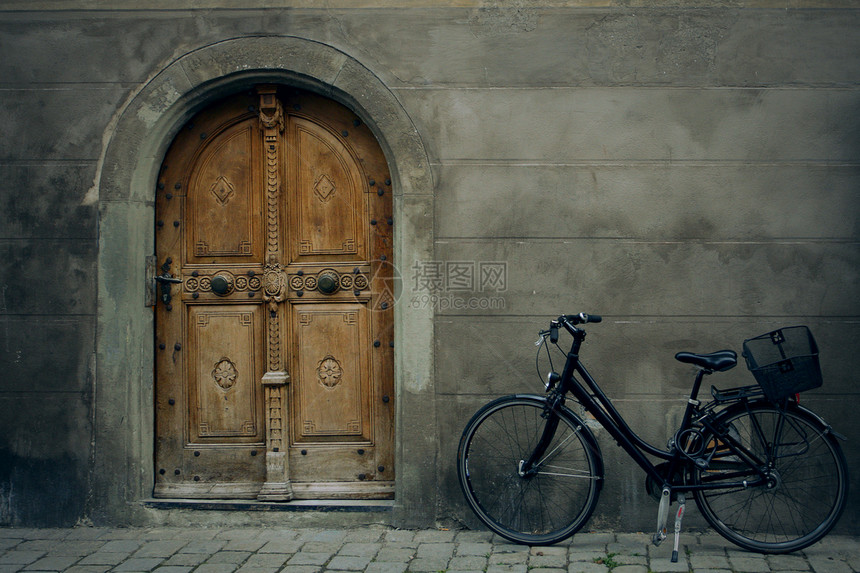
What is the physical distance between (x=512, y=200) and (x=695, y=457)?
72.2 inches

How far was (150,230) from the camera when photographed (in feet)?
16.1

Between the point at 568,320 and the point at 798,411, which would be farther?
the point at 568,320

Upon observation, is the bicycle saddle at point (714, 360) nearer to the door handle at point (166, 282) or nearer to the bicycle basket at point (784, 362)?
the bicycle basket at point (784, 362)

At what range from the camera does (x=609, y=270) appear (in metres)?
4.62

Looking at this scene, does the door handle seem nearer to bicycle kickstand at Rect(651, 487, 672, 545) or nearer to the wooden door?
the wooden door

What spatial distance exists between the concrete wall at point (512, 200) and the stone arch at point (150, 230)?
0.06ft

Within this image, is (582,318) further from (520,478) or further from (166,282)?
(166,282)

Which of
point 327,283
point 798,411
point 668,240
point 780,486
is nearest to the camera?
point 798,411

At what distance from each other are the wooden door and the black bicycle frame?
4.17 ft

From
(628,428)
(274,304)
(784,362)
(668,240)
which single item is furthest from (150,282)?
(784,362)

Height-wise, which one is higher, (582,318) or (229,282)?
(229,282)

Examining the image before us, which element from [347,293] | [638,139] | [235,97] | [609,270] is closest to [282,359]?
[347,293]

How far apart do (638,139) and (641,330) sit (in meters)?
1.18

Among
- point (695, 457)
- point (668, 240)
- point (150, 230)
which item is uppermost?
point (150, 230)
